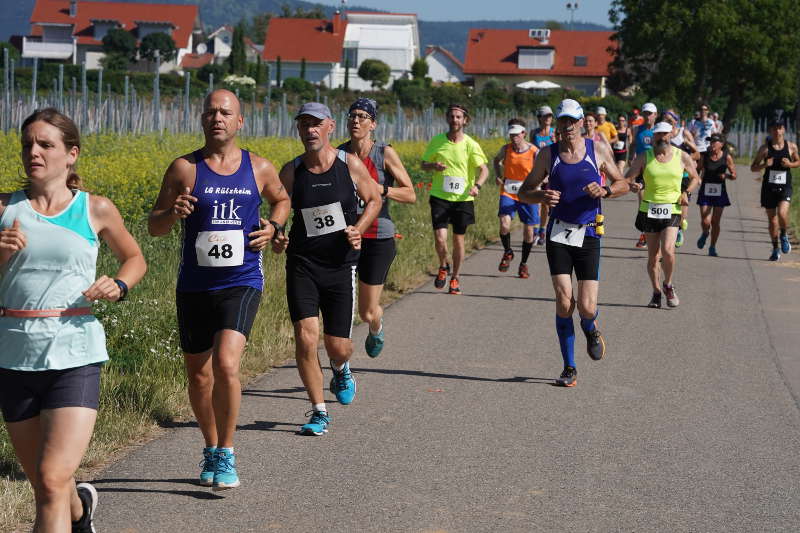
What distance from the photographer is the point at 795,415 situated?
27.4 ft

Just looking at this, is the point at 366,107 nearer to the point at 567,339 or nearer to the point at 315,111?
the point at 315,111

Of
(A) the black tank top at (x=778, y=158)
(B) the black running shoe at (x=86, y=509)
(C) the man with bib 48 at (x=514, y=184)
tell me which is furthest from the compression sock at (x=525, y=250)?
(B) the black running shoe at (x=86, y=509)

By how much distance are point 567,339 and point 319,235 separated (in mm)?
2497

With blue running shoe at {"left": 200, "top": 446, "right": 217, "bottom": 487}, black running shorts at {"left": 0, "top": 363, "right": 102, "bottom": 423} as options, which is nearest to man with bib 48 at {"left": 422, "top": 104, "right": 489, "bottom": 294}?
blue running shoe at {"left": 200, "top": 446, "right": 217, "bottom": 487}

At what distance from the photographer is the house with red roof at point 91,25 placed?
135250mm

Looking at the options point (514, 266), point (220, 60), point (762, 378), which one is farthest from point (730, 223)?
point (220, 60)

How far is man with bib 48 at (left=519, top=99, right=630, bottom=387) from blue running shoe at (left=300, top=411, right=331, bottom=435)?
8.22 feet

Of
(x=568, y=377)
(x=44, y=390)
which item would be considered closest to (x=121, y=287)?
(x=44, y=390)

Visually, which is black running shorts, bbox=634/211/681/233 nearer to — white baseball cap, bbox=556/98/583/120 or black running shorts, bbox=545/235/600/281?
black running shorts, bbox=545/235/600/281

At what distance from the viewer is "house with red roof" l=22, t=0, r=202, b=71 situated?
5325 inches

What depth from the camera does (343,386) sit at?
27.0 feet

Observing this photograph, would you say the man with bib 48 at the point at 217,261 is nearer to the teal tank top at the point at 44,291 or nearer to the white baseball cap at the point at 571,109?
the teal tank top at the point at 44,291

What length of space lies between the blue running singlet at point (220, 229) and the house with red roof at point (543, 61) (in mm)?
119063

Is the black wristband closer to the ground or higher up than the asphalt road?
higher up
